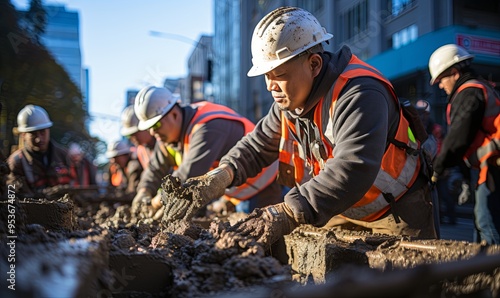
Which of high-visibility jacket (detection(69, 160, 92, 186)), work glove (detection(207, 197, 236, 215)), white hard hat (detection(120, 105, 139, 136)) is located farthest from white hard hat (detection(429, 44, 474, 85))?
high-visibility jacket (detection(69, 160, 92, 186))

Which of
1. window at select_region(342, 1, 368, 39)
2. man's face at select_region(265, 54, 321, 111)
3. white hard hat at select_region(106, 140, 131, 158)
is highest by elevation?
window at select_region(342, 1, 368, 39)

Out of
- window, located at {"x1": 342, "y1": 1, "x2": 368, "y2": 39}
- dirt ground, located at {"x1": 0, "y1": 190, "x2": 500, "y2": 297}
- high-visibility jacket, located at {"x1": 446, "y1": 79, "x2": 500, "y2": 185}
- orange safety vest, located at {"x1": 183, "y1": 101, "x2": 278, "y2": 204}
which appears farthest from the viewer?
window, located at {"x1": 342, "y1": 1, "x2": 368, "y2": 39}

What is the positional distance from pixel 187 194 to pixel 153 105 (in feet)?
7.64

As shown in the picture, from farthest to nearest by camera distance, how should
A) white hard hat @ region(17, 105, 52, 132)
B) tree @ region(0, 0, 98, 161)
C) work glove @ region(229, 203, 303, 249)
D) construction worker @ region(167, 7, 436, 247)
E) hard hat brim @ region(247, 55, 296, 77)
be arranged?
white hard hat @ region(17, 105, 52, 132) < tree @ region(0, 0, 98, 161) < hard hat brim @ region(247, 55, 296, 77) < construction worker @ region(167, 7, 436, 247) < work glove @ region(229, 203, 303, 249)

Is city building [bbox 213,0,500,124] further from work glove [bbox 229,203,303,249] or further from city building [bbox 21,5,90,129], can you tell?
work glove [bbox 229,203,303,249]

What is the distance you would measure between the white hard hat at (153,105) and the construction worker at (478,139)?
287 centimetres

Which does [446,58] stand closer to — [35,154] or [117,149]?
[35,154]

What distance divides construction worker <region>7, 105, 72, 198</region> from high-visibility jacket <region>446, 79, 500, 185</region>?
635cm

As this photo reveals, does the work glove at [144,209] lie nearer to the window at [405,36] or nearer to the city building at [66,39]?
the city building at [66,39]

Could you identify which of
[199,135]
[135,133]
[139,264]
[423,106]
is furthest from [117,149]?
[139,264]

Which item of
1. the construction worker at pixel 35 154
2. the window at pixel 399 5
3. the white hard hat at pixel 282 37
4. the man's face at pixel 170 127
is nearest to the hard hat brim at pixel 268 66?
the white hard hat at pixel 282 37

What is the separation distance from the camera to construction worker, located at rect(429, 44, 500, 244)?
13.4 feet

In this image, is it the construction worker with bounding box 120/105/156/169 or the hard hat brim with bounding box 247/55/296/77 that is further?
the construction worker with bounding box 120/105/156/169

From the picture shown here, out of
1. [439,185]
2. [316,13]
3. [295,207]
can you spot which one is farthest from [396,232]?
[316,13]
